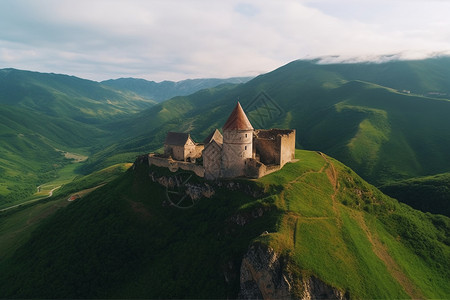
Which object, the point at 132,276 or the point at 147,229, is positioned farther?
the point at 147,229

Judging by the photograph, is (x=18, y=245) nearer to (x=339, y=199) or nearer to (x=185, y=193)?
(x=185, y=193)

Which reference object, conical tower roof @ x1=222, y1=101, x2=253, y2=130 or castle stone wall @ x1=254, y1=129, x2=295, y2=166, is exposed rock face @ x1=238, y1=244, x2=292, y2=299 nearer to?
conical tower roof @ x1=222, y1=101, x2=253, y2=130

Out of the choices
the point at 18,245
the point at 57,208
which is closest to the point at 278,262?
the point at 18,245

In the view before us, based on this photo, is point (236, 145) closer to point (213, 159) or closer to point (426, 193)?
point (213, 159)

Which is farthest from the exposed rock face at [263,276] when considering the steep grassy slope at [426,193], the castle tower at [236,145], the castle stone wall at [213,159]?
the steep grassy slope at [426,193]

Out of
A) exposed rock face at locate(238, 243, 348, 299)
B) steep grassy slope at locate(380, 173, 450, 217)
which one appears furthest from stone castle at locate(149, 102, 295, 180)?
steep grassy slope at locate(380, 173, 450, 217)

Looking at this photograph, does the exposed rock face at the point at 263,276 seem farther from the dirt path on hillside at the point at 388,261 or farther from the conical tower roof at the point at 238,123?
the conical tower roof at the point at 238,123
